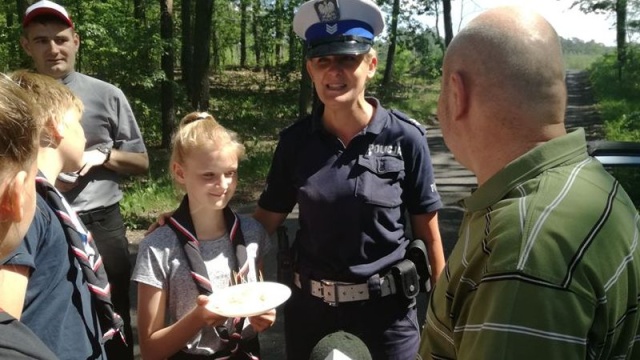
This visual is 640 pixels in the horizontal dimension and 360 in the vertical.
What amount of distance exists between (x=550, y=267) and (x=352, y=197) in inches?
56.3

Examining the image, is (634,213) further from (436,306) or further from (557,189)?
(436,306)

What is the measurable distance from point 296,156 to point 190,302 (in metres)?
0.77

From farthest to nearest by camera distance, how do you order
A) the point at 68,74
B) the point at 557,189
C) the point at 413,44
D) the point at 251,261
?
the point at 413,44
the point at 68,74
the point at 251,261
the point at 557,189

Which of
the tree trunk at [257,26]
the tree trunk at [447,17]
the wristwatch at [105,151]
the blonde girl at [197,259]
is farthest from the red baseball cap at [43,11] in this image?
the tree trunk at [257,26]

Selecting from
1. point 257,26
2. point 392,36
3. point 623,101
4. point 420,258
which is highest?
point 257,26

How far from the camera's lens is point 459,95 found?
145 cm

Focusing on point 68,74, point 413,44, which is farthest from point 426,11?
point 68,74

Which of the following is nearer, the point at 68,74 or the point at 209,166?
the point at 209,166

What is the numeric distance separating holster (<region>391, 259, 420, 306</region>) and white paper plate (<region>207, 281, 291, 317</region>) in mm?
481

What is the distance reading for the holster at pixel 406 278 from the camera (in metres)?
2.55

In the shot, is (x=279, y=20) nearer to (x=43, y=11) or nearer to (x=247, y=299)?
(x=43, y=11)

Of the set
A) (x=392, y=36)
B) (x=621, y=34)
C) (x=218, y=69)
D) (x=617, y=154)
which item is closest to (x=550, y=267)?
(x=617, y=154)

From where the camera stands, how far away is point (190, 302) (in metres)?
2.48

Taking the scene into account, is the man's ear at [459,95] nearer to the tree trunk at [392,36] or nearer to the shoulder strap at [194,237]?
the shoulder strap at [194,237]
